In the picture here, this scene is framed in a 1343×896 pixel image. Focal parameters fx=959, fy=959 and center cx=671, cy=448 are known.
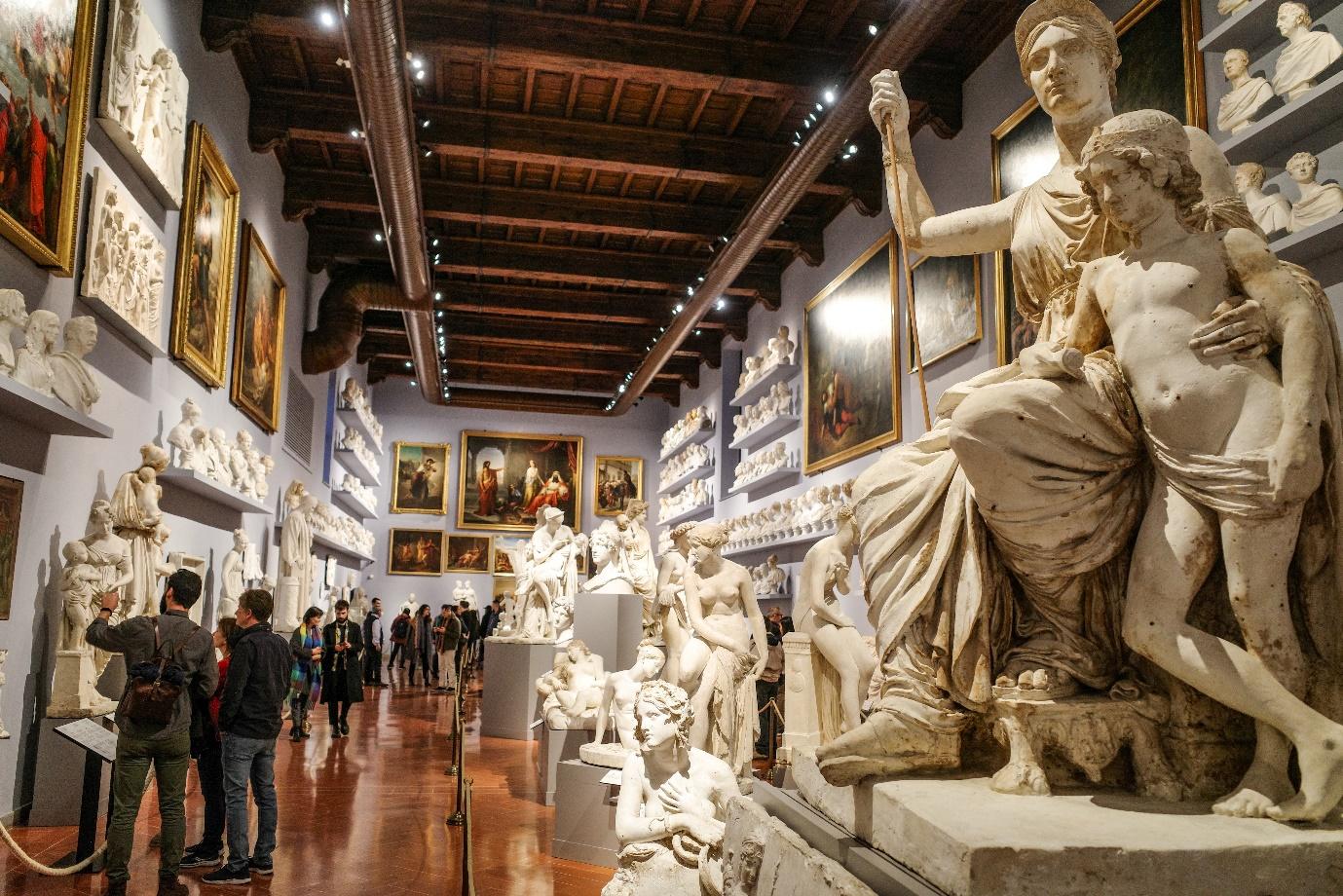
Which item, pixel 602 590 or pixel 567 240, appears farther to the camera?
pixel 567 240

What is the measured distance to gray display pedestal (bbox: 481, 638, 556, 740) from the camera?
1327cm

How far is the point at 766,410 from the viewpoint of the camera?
1634 cm

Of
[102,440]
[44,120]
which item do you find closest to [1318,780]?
[44,120]

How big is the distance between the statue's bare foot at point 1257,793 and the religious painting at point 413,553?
25.6 metres

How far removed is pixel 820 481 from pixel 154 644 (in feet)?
33.1

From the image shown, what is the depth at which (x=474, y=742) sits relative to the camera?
12844mm

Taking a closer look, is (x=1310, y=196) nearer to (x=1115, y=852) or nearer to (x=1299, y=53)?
(x=1299, y=53)

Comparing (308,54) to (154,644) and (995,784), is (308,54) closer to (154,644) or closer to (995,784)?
(154,644)

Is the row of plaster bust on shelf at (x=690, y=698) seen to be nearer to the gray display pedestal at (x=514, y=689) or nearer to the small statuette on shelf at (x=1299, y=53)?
the gray display pedestal at (x=514, y=689)

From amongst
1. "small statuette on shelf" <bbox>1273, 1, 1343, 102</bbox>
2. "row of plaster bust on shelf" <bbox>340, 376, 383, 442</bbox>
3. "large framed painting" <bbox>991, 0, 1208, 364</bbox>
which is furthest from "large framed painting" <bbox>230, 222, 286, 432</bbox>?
"small statuette on shelf" <bbox>1273, 1, 1343, 102</bbox>

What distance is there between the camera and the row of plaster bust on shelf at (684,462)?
69.2 ft

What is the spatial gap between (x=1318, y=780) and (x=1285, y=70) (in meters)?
4.97

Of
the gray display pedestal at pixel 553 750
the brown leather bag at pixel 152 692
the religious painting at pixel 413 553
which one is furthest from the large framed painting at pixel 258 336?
the religious painting at pixel 413 553

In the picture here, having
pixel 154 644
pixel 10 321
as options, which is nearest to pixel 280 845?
pixel 154 644
